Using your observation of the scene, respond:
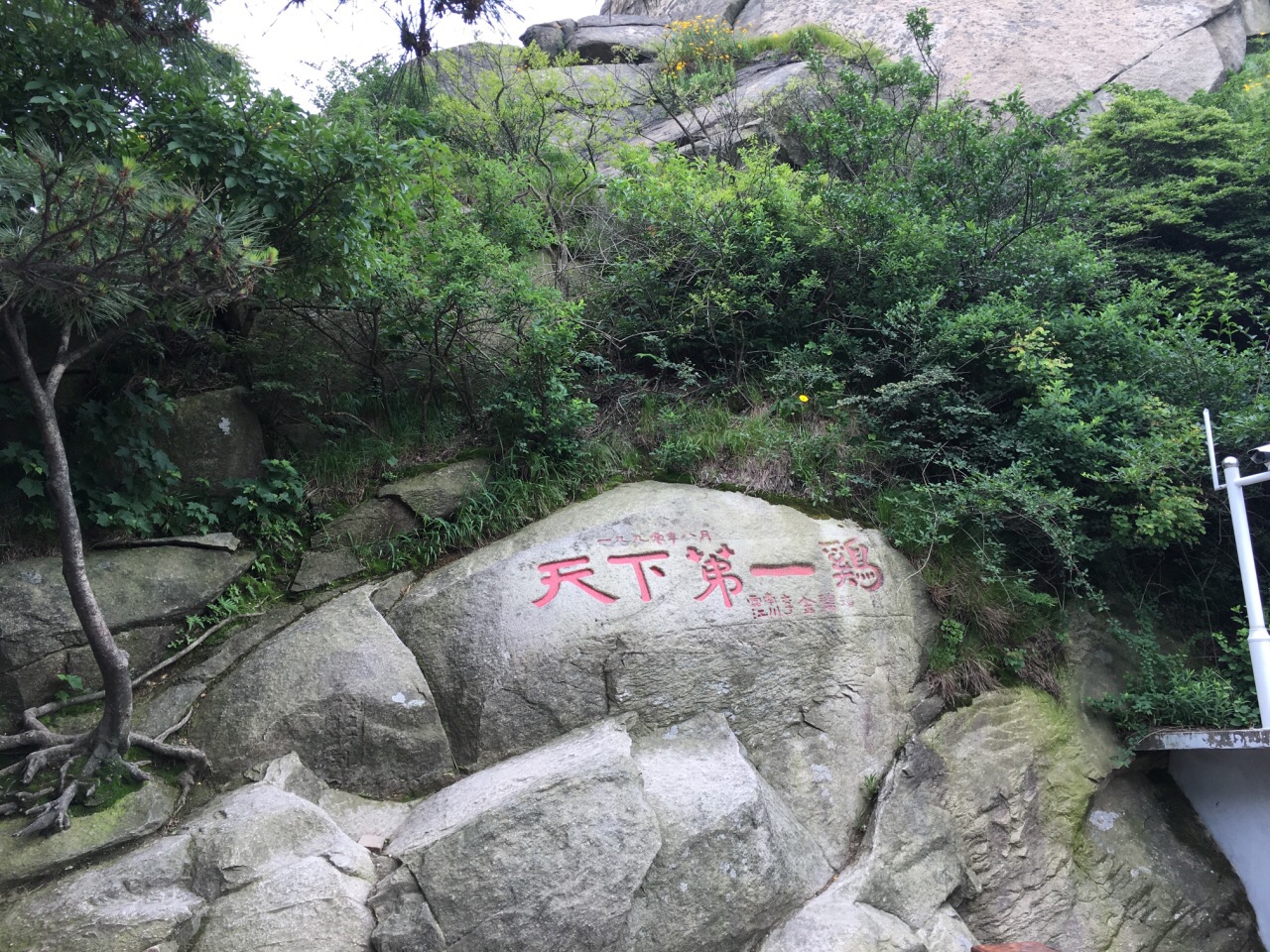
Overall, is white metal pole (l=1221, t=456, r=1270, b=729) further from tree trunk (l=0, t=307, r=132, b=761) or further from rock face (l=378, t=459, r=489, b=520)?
tree trunk (l=0, t=307, r=132, b=761)

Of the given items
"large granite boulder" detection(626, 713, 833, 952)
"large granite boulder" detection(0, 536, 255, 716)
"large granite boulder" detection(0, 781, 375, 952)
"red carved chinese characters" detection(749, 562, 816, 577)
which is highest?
"large granite boulder" detection(0, 536, 255, 716)

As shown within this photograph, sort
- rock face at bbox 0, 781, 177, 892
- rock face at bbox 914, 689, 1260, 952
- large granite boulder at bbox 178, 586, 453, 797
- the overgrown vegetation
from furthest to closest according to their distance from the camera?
rock face at bbox 914, 689, 1260, 952
large granite boulder at bbox 178, 586, 453, 797
the overgrown vegetation
rock face at bbox 0, 781, 177, 892

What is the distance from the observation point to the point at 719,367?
7.57 m

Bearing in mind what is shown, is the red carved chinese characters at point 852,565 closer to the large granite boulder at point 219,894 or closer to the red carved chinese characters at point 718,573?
the red carved chinese characters at point 718,573

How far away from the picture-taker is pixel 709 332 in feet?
24.4

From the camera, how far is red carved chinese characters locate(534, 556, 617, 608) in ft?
17.7

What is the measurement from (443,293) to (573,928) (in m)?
4.14

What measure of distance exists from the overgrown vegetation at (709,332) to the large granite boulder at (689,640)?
42 cm

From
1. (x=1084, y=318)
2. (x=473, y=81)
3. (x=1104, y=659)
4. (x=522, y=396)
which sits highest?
(x=473, y=81)

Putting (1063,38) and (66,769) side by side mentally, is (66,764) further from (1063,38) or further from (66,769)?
(1063,38)

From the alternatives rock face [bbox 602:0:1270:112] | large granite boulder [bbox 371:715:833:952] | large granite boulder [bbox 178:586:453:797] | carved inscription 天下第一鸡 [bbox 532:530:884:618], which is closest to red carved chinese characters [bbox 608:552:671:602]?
carved inscription 天下第一鸡 [bbox 532:530:884:618]

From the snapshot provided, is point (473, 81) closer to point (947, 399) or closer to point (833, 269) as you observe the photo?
point (833, 269)

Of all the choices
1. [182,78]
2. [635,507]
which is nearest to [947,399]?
[635,507]

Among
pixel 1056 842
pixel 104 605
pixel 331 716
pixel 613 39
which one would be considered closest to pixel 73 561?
pixel 104 605
